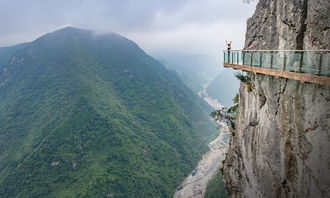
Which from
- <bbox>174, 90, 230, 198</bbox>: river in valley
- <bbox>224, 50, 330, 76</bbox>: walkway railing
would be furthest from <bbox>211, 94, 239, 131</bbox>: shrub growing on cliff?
<bbox>174, 90, 230, 198</bbox>: river in valley

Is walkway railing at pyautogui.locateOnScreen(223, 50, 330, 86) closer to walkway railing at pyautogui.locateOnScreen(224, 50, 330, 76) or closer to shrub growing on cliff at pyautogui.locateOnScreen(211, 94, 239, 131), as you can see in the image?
walkway railing at pyautogui.locateOnScreen(224, 50, 330, 76)

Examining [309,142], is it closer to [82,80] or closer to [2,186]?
[2,186]

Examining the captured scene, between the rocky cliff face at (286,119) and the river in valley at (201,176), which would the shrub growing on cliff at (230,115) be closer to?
the rocky cliff face at (286,119)

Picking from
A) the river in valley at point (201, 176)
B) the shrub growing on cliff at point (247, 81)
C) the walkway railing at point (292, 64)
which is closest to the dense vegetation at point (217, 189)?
the river in valley at point (201, 176)

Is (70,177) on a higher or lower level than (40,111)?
lower

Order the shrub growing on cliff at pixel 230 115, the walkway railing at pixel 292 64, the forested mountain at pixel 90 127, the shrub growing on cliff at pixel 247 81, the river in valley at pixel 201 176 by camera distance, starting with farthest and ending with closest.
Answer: the river in valley at pixel 201 176 → the forested mountain at pixel 90 127 → the shrub growing on cliff at pixel 230 115 → the shrub growing on cliff at pixel 247 81 → the walkway railing at pixel 292 64

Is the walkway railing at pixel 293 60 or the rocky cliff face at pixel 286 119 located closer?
the walkway railing at pixel 293 60

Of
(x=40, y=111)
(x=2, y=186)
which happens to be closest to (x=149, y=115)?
(x=40, y=111)
